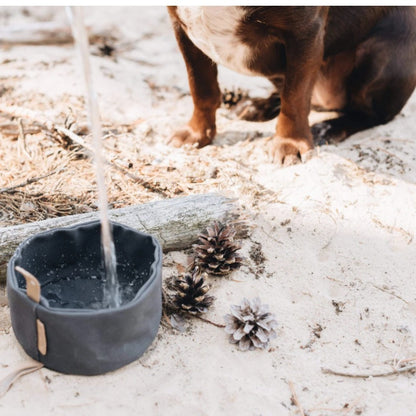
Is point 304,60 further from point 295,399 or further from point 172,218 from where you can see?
point 295,399

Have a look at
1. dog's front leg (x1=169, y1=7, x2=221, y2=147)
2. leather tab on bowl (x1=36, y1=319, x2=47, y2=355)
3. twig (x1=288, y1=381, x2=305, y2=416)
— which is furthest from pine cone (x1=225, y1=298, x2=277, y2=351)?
dog's front leg (x1=169, y1=7, x2=221, y2=147)

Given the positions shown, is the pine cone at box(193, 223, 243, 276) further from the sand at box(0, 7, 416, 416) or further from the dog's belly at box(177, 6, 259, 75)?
the dog's belly at box(177, 6, 259, 75)

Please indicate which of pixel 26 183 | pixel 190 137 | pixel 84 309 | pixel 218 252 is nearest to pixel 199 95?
pixel 190 137

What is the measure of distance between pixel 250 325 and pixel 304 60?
1470 mm

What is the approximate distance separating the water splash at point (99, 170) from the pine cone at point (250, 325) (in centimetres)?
41

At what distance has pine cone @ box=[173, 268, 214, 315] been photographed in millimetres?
1888

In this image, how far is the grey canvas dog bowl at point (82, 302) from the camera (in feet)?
4.98

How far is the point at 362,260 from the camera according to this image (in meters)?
2.23

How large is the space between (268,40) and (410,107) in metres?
1.35

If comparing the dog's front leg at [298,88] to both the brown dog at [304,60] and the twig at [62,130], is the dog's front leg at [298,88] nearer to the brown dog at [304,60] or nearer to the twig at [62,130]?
the brown dog at [304,60]

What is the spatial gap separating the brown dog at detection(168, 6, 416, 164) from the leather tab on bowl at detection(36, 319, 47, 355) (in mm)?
1674

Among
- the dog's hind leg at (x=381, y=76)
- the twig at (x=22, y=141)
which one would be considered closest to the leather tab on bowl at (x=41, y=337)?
the twig at (x=22, y=141)
